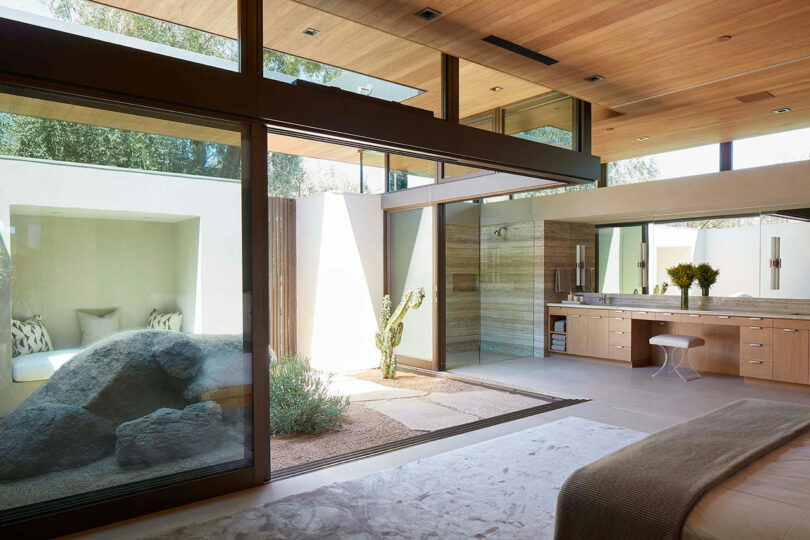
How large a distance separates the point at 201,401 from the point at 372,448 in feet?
4.75

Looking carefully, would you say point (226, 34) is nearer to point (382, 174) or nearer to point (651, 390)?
point (382, 174)

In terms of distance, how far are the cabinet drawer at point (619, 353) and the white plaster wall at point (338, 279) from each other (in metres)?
3.31

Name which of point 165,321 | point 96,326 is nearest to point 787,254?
point 165,321

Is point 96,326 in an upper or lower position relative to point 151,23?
lower

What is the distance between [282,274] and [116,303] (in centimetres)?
481

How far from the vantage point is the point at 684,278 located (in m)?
7.26

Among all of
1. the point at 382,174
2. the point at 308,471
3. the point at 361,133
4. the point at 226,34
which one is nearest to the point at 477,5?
the point at 361,133

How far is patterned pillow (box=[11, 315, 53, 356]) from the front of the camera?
2635 mm

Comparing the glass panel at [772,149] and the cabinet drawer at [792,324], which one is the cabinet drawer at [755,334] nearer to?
the cabinet drawer at [792,324]

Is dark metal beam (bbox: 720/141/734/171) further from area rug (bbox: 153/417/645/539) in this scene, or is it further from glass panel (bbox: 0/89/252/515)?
glass panel (bbox: 0/89/252/515)

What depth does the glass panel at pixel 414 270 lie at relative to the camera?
7512 millimetres

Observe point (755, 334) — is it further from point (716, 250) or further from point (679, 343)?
point (716, 250)

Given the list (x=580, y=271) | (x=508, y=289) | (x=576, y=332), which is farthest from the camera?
(x=508, y=289)

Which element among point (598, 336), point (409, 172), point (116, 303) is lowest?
point (598, 336)
